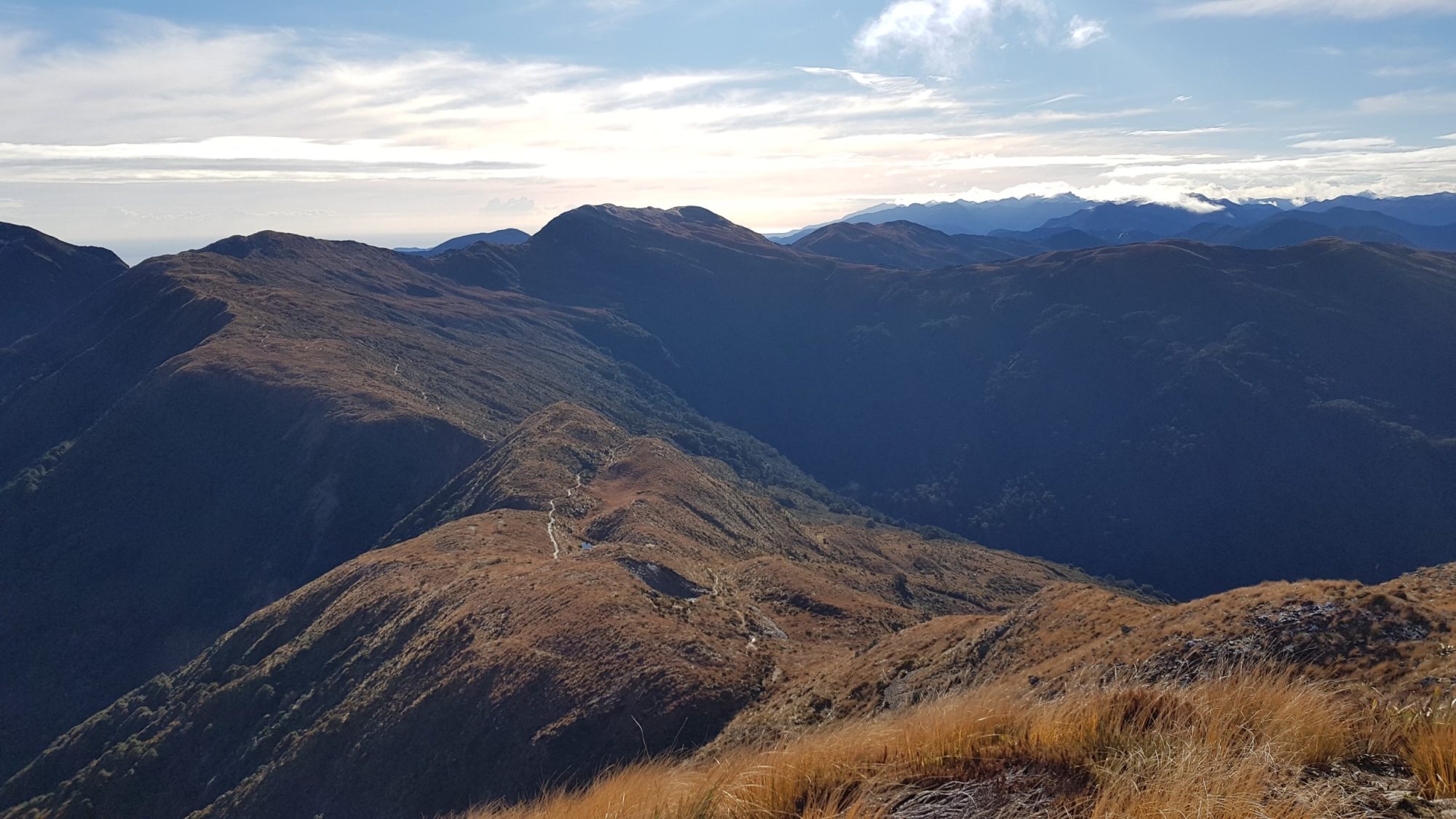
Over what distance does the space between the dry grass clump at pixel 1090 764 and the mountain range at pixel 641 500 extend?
4398mm

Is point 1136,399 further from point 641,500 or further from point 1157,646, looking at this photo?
point 1157,646

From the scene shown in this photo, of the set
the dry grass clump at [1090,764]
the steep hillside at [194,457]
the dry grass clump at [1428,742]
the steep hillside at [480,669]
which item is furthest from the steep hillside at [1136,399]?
the dry grass clump at [1090,764]

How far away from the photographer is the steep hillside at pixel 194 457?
58656 mm

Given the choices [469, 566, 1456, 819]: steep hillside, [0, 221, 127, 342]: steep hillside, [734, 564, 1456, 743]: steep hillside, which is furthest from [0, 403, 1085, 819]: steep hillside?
[0, 221, 127, 342]: steep hillside

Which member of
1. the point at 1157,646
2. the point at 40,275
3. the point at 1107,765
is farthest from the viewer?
the point at 40,275

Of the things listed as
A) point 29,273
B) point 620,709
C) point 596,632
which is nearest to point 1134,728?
point 620,709

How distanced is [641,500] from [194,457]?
166ft

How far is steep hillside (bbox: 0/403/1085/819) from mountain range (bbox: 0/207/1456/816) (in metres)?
0.18

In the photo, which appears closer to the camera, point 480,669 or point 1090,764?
point 1090,764

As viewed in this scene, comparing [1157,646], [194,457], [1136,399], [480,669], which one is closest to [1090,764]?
[1157,646]

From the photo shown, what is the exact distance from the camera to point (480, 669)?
80.9ft

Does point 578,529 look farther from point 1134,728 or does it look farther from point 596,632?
point 1134,728

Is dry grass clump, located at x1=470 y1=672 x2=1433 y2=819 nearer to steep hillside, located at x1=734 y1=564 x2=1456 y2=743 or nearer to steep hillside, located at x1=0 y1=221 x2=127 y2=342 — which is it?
steep hillside, located at x1=734 y1=564 x2=1456 y2=743

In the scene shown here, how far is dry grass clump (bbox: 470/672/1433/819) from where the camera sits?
4.14m
